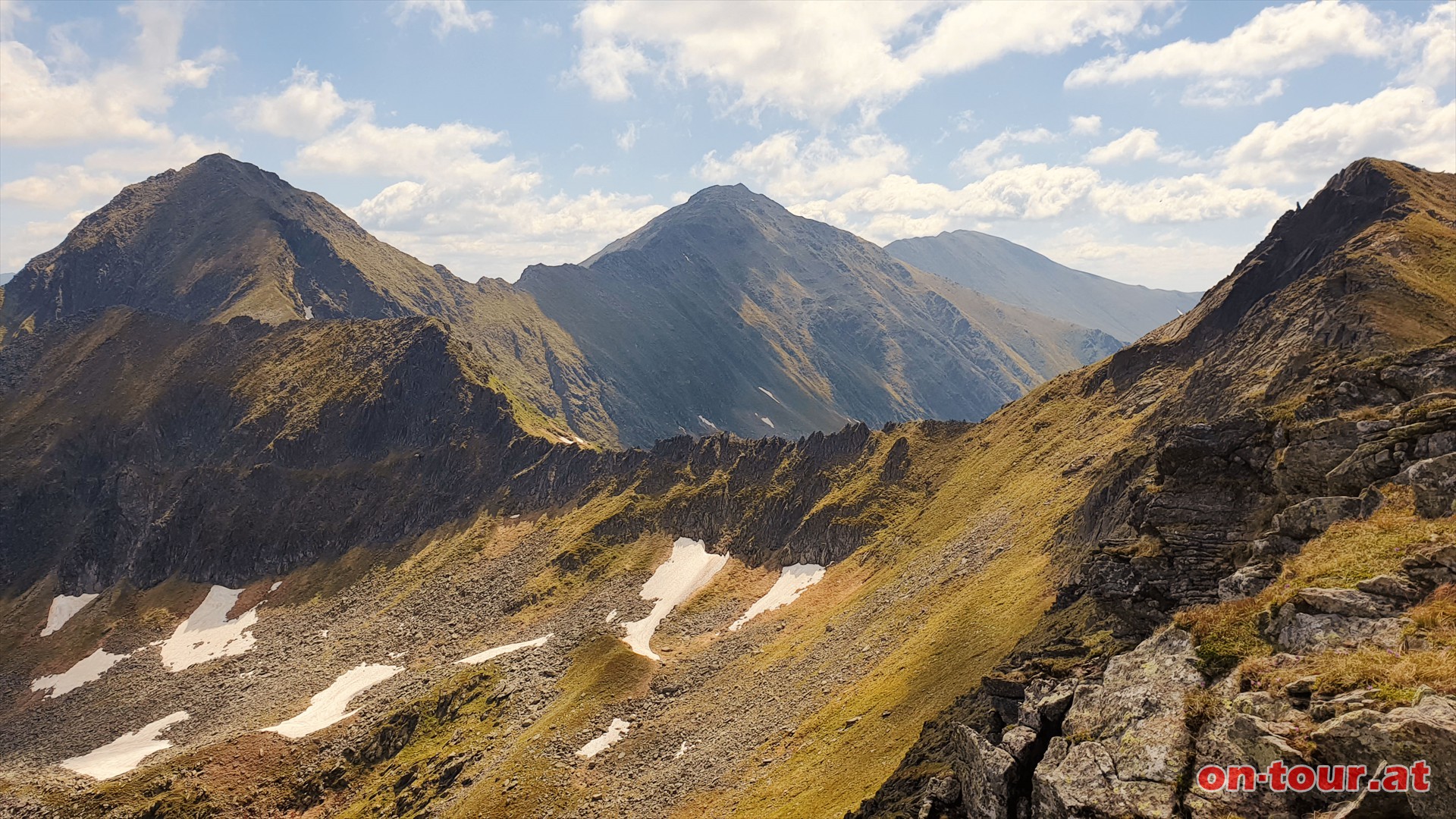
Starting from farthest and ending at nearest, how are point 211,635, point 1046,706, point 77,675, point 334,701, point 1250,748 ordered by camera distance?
1. point 211,635
2. point 77,675
3. point 334,701
4. point 1046,706
5. point 1250,748

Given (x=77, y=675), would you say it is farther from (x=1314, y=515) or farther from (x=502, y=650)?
(x=1314, y=515)

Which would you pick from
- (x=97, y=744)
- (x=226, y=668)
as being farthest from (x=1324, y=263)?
(x=97, y=744)

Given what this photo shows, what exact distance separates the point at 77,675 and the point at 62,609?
33.7 metres

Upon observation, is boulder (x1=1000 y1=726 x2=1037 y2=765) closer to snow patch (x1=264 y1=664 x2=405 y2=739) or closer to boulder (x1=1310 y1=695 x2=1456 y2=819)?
boulder (x1=1310 y1=695 x2=1456 y2=819)

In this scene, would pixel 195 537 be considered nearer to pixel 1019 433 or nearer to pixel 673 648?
pixel 673 648

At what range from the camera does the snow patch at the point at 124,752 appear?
4230 inches

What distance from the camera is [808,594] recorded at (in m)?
107

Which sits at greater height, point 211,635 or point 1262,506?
point 1262,506

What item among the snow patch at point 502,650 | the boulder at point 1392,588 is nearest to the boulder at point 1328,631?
the boulder at point 1392,588

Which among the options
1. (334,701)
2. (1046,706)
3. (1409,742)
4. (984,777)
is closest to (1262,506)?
(1046,706)

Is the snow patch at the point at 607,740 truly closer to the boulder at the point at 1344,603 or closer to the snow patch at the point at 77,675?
the boulder at the point at 1344,603

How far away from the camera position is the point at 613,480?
497ft

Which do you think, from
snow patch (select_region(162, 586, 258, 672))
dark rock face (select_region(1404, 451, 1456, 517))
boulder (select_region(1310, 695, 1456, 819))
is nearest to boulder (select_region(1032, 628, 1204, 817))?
boulder (select_region(1310, 695, 1456, 819))

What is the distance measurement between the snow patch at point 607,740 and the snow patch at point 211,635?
94001 mm
